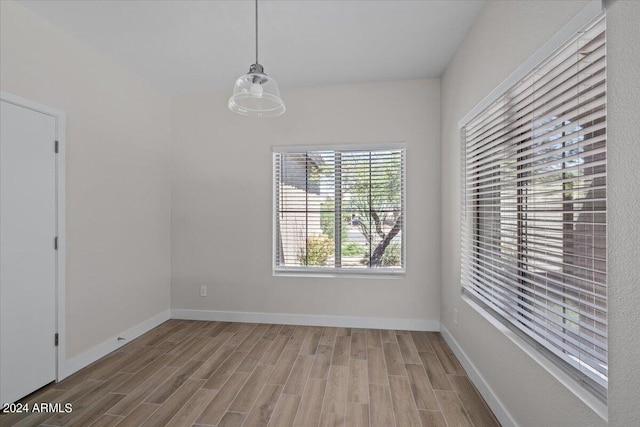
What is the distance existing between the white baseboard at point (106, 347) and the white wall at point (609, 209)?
325cm

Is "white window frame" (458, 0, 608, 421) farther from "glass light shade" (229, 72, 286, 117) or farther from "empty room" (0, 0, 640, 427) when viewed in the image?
"glass light shade" (229, 72, 286, 117)

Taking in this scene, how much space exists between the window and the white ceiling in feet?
2.94

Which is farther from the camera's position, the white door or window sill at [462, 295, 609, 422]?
the white door

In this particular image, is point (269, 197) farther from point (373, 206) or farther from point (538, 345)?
point (538, 345)

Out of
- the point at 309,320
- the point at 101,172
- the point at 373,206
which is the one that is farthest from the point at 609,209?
the point at 101,172

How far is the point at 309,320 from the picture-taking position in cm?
361

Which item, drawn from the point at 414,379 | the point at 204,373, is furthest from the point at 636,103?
the point at 204,373

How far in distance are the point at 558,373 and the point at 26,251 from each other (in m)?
3.35

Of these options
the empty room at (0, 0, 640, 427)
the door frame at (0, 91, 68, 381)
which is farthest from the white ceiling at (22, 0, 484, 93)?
the door frame at (0, 91, 68, 381)

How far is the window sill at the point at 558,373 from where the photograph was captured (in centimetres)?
116

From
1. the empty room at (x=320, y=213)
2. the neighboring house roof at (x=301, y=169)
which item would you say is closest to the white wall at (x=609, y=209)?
the empty room at (x=320, y=213)

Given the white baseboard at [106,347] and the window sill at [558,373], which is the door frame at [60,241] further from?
the window sill at [558,373]

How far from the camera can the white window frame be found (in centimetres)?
117

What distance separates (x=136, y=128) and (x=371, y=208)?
2736mm
